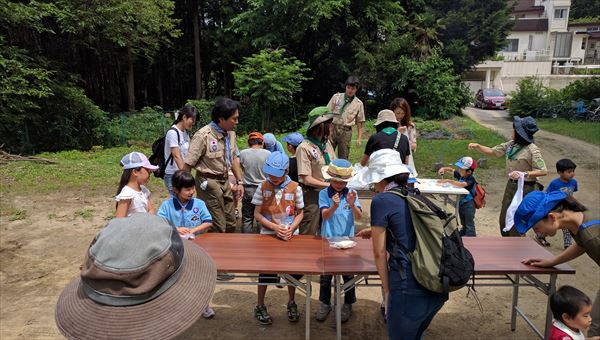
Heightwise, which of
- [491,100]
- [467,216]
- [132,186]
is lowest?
[467,216]

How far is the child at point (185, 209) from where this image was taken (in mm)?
3410

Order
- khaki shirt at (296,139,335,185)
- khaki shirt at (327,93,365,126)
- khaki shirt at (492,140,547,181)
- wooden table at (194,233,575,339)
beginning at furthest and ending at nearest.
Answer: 1. khaki shirt at (327,93,365,126)
2. khaki shirt at (492,140,547,181)
3. khaki shirt at (296,139,335,185)
4. wooden table at (194,233,575,339)

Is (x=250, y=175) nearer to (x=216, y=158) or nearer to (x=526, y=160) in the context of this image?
(x=216, y=158)

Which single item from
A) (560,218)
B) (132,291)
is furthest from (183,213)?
(560,218)

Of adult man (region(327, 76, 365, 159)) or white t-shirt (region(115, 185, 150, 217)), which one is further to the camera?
adult man (region(327, 76, 365, 159))

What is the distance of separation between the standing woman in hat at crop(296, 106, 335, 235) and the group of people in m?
0.01

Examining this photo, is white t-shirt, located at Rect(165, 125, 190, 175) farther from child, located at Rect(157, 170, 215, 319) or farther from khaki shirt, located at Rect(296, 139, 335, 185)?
khaki shirt, located at Rect(296, 139, 335, 185)

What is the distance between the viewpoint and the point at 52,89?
13.2 m

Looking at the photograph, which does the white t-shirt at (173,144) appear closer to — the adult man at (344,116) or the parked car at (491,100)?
the adult man at (344,116)

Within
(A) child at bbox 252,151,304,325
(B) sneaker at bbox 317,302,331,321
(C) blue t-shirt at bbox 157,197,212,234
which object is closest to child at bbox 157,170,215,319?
(C) blue t-shirt at bbox 157,197,212,234

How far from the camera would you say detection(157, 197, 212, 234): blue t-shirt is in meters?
3.49

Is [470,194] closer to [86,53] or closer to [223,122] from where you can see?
[223,122]

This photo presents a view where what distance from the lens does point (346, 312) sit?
384 cm

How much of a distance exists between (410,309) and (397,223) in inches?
19.0
